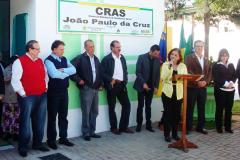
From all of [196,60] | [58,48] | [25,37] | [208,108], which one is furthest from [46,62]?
[208,108]

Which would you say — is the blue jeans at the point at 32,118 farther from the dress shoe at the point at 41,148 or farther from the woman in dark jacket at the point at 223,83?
the woman in dark jacket at the point at 223,83

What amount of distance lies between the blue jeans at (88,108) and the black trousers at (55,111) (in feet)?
1.89

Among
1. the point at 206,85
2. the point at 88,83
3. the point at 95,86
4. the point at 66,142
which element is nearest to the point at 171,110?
the point at 206,85

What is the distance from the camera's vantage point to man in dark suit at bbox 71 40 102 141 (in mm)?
7613

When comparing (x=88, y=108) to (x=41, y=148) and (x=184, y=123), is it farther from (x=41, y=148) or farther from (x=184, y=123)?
(x=184, y=123)

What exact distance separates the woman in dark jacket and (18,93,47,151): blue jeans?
375 centimetres

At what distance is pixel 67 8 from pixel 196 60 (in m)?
2.93

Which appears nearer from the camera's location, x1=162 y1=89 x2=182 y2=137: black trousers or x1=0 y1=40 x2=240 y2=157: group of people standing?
x1=0 y1=40 x2=240 y2=157: group of people standing

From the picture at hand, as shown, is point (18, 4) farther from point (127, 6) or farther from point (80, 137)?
point (80, 137)

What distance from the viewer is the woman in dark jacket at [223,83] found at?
326 inches

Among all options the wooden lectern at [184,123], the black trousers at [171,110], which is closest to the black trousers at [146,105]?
the black trousers at [171,110]

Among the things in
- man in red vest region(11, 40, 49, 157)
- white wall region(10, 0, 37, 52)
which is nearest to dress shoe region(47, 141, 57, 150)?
man in red vest region(11, 40, 49, 157)

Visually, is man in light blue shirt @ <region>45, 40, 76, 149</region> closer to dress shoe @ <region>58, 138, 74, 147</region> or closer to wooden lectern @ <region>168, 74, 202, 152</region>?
dress shoe @ <region>58, 138, 74, 147</region>

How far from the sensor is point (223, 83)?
8.28 metres
